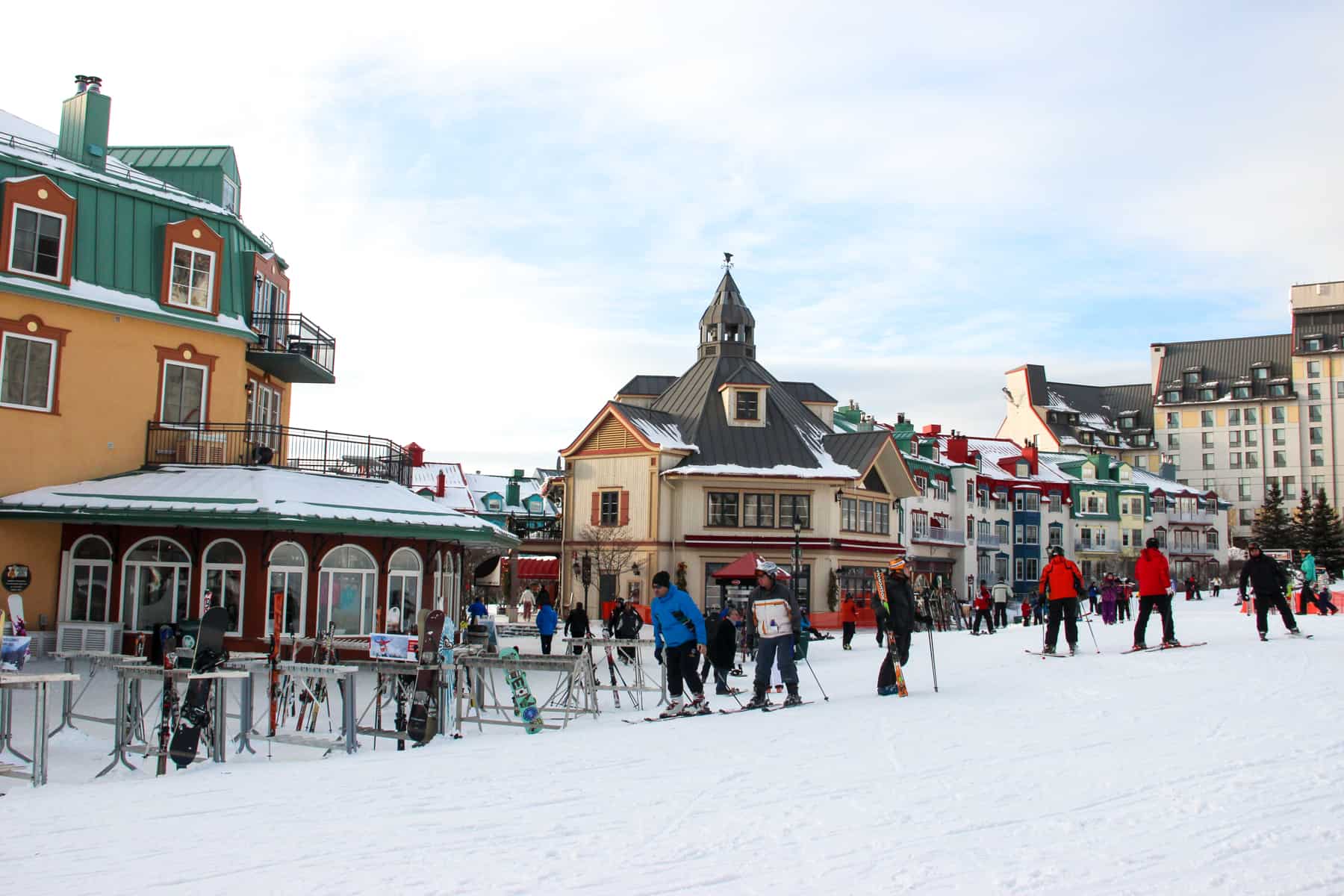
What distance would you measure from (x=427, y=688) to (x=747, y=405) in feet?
117

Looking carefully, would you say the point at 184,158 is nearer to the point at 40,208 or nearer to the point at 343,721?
the point at 40,208

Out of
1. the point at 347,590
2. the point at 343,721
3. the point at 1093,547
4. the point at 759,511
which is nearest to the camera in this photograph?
the point at 343,721

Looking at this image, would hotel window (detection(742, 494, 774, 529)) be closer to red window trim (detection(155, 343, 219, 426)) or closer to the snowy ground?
red window trim (detection(155, 343, 219, 426))

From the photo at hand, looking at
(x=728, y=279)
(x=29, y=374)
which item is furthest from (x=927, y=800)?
(x=728, y=279)

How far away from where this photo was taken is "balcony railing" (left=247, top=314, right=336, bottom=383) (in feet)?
87.8

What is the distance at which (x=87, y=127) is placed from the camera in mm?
25250

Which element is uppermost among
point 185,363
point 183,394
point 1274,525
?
point 185,363

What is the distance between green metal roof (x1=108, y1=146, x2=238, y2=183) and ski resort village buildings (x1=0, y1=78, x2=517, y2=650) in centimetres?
225

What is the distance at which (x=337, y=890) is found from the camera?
20.0ft

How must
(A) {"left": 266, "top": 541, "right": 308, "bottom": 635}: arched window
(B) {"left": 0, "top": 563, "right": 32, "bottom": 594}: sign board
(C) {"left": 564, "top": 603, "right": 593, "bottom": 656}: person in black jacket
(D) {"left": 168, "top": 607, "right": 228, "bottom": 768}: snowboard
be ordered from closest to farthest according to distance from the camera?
(D) {"left": 168, "top": 607, "right": 228, "bottom": 768}: snowboard
(B) {"left": 0, "top": 563, "right": 32, "bottom": 594}: sign board
(A) {"left": 266, "top": 541, "right": 308, "bottom": 635}: arched window
(C) {"left": 564, "top": 603, "right": 593, "bottom": 656}: person in black jacket

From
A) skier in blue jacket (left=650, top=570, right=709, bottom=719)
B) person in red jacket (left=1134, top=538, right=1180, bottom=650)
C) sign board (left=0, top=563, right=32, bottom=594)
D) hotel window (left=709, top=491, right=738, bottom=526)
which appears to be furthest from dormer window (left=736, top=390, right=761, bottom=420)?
skier in blue jacket (left=650, top=570, right=709, bottom=719)

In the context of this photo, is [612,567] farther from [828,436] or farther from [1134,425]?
[1134,425]

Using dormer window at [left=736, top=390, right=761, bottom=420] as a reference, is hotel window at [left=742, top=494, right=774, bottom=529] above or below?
below

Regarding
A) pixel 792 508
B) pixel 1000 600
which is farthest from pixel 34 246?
pixel 792 508
